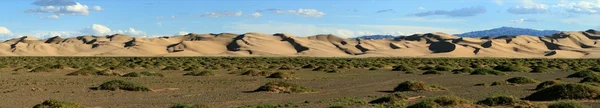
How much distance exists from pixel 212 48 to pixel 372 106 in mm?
155562

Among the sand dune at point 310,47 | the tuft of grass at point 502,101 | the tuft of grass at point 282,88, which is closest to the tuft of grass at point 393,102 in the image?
the tuft of grass at point 502,101

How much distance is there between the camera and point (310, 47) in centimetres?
16925

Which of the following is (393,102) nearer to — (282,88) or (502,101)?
(502,101)

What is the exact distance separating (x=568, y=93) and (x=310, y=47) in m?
149

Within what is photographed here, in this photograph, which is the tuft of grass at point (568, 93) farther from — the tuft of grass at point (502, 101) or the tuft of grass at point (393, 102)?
the tuft of grass at point (393, 102)

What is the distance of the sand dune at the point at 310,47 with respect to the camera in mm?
151875

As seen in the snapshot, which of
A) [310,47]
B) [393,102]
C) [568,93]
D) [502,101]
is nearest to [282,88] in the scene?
[393,102]

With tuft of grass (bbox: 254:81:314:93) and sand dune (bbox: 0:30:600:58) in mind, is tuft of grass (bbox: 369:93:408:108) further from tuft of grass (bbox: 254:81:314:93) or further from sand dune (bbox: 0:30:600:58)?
sand dune (bbox: 0:30:600:58)

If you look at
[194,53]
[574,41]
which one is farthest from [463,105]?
[574,41]

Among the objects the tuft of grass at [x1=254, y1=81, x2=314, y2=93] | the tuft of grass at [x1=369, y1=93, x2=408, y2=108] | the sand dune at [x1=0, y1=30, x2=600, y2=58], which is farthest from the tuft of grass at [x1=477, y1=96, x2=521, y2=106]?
the sand dune at [x1=0, y1=30, x2=600, y2=58]

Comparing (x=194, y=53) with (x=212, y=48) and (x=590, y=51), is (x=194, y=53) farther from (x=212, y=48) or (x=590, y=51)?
(x=590, y=51)

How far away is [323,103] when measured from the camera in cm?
2070

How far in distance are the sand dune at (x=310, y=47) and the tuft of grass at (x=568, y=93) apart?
121m

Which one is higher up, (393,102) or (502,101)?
(502,101)
